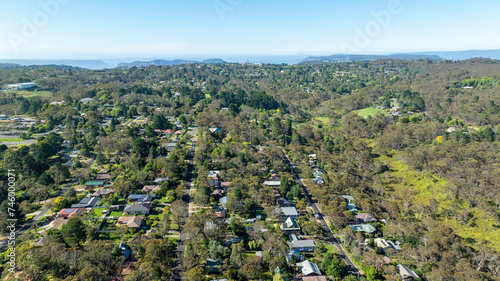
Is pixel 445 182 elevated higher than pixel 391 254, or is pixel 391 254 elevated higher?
pixel 445 182

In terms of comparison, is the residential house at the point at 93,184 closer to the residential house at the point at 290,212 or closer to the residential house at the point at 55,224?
the residential house at the point at 55,224

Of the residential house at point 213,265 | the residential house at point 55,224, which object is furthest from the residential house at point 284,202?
the residential house at point 55,224

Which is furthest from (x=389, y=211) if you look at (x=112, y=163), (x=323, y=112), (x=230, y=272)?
(x=323, y=112)

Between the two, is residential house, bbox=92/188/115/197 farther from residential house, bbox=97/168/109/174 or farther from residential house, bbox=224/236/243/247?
residential house, bbox=224/236/243/247

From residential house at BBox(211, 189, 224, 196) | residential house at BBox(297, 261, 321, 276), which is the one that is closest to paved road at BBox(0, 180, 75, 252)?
residential house at BBox(211, 189, 224, 196)

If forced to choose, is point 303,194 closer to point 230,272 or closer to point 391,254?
point 391,254
